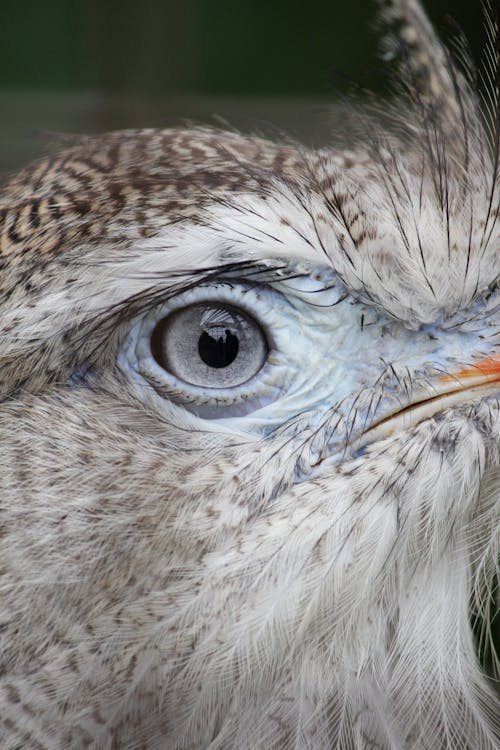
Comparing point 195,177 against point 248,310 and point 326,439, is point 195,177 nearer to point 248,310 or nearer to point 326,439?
point 248,310

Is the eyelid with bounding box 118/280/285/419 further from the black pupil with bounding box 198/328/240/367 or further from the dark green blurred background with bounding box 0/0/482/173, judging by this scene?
the dark green blurred background with bounding box 0/0/482/173

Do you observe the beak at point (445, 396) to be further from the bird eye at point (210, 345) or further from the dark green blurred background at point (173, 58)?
the dark green blurred background at point (173, 58)

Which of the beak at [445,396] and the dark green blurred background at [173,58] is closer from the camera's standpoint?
the beak at [445,396]

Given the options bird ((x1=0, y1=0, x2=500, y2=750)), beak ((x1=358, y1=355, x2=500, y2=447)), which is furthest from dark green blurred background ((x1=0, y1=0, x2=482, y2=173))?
beak ((x1=358, y1=355, x2=500, y2=447))

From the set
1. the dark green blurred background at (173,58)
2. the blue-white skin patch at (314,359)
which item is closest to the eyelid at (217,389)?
the blue-white skin patch at (314,359)

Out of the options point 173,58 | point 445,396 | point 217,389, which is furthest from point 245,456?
point 173,58

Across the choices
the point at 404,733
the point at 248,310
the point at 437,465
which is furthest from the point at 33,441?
the point at 404,733

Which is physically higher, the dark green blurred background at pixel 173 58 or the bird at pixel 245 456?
the dark green blurred background at pixel 173 58
